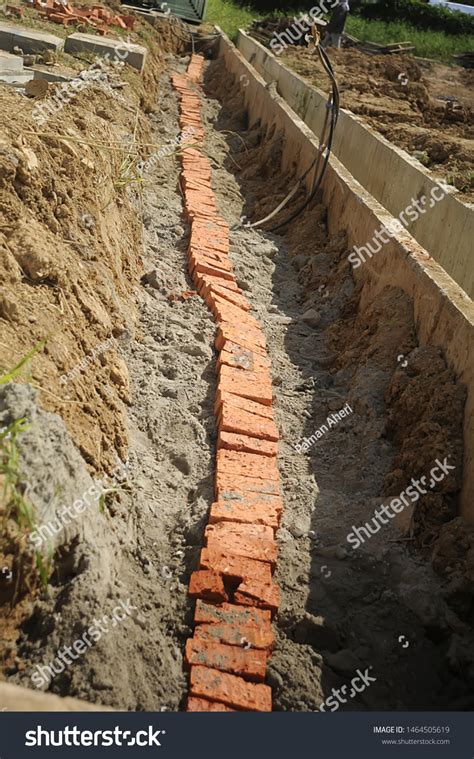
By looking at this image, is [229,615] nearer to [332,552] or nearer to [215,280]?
[332,552]

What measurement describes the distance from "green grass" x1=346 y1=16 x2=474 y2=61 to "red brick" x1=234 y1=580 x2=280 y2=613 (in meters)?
→ 22.5

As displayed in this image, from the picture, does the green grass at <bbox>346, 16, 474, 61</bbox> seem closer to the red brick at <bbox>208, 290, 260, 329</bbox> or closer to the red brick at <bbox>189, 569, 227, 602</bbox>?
the red brick at <bbox>208, 290, 260, 329</bbox>

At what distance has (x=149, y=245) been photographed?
6.42m

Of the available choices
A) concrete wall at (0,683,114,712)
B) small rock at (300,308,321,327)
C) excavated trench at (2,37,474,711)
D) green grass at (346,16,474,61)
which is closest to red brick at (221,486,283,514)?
excavated trench at (2,37,474,711)

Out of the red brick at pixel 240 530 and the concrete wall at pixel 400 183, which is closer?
the red brick at pixel 240 530

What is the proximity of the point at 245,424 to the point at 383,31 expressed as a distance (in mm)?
23429

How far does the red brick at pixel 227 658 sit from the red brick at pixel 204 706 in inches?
5.8

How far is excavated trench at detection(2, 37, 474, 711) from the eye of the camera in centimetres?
288

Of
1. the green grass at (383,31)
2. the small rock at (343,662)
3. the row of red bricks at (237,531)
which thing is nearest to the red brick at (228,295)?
the row of red bricks at (237,531)

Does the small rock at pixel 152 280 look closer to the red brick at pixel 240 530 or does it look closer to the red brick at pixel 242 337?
the red brick at pixel 242 337

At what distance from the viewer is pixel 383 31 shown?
962 inches

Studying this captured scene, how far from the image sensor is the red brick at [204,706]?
9.23 ft

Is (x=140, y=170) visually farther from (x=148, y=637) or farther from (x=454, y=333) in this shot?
(x=148, y=637)

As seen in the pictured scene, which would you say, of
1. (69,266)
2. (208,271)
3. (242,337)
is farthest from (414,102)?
(69,266)
